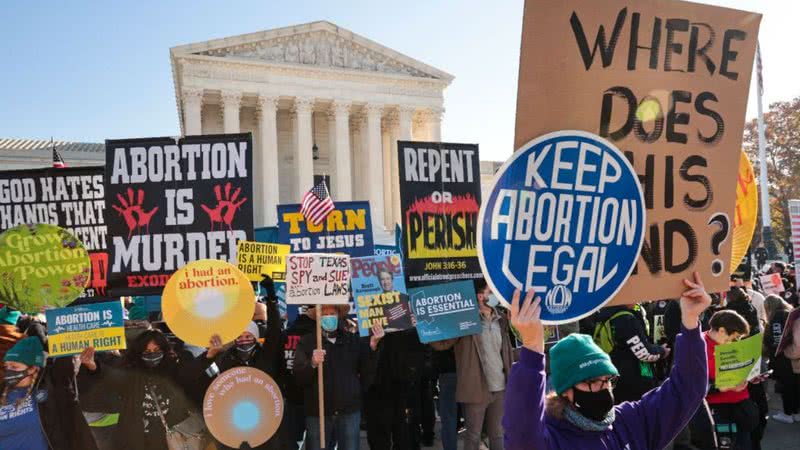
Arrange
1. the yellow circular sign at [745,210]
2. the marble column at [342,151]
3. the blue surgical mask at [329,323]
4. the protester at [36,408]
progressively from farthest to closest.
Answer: the marble column at [342,151], the blue surgical mask at [329,323], the protester at [36,408], the yellow circular sign at [745,210]

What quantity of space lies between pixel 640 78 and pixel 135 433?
446 centimetres

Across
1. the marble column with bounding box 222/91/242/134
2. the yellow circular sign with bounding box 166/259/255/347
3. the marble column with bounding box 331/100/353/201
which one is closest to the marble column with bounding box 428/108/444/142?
the marble column with bounding box 331/100/353/201

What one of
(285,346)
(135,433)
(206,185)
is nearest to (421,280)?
(285,346)

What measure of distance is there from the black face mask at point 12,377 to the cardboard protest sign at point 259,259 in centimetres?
188

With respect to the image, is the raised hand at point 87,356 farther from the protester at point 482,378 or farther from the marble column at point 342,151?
the marble column at point 342,151

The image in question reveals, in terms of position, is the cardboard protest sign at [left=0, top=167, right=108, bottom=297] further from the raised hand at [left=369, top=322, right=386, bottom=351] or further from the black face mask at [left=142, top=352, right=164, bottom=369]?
the raised hand at [left=369, top=322, right=386, bottom=351]

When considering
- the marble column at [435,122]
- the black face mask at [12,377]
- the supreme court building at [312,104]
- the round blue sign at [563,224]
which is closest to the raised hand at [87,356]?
the black face mask at [12,377]

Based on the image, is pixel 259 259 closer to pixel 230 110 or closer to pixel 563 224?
pixel 563 224

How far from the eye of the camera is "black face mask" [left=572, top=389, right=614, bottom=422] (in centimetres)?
226

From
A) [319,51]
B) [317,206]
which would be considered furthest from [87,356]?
A: [319,51]

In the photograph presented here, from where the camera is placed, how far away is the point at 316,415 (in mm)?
5516

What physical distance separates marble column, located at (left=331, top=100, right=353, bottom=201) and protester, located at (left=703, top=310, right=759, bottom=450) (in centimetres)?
3614

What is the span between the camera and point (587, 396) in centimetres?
226

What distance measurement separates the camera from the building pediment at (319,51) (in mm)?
39219
